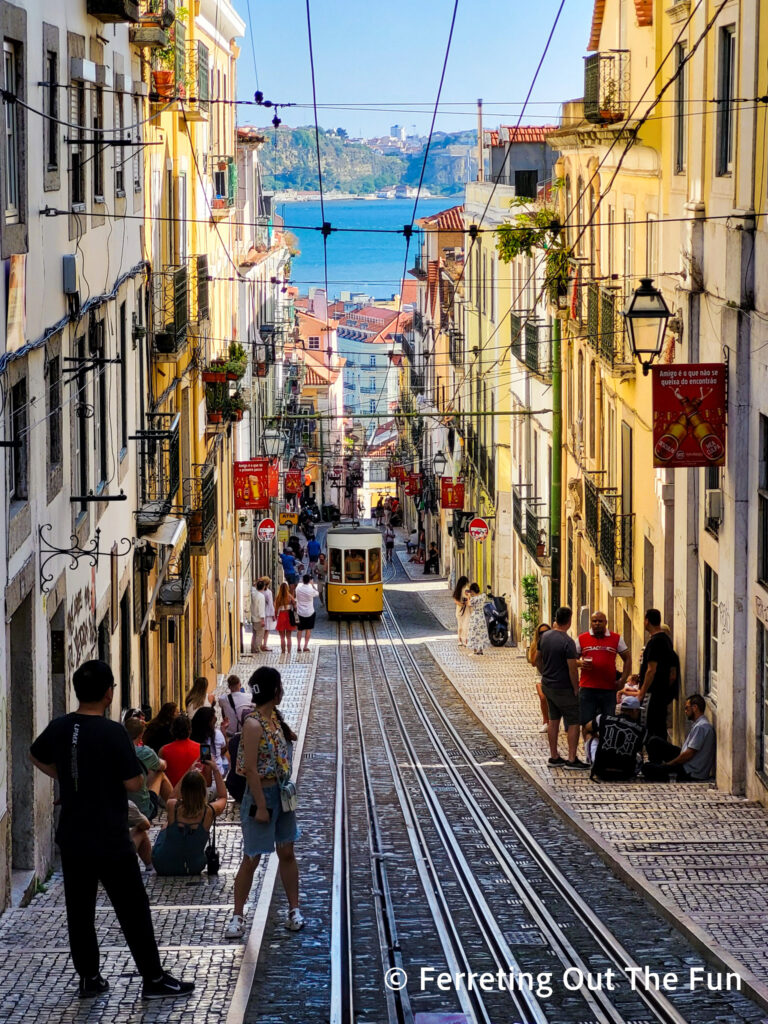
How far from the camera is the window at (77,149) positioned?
13.4m

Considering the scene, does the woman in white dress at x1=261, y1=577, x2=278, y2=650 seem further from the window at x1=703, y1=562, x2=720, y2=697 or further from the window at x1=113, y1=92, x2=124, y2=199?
the window at x1=703, y1=562, x2=720, y2=697

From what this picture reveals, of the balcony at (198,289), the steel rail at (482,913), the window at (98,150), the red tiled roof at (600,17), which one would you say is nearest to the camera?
the steel rail at (482,913)

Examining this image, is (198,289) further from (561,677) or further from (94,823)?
(94,823)

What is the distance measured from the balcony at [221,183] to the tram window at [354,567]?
12572 mm

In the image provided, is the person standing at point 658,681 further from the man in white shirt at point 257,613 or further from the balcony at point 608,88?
the man in white shirt at point 257,613

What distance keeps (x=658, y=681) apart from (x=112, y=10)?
26.1ft

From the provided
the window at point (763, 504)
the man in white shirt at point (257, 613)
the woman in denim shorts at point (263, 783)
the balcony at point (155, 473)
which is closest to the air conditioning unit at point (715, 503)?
the window at point (763, 504)

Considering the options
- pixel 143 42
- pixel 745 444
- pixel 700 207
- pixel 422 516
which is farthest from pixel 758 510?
pixel 422 516

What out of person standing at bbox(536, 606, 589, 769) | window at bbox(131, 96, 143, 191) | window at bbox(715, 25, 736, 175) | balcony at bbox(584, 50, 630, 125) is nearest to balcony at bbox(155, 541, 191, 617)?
window at bbox(131, 96, 143, 191)

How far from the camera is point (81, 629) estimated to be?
13.0 meters

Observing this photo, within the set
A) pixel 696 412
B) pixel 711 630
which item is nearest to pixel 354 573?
pixel 711 630

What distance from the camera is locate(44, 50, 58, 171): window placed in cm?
1188

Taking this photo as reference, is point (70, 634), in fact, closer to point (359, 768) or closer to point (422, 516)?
point (359, 768)

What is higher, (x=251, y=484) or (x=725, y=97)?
(x=725, y=97)
